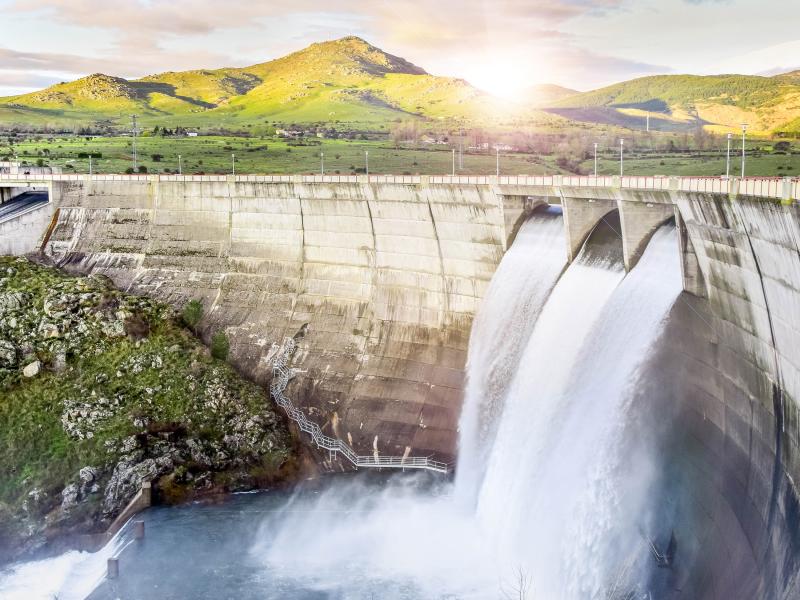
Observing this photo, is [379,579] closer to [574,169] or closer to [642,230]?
[642,230]

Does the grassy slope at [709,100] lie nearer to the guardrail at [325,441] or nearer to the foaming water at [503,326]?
the foaming water at [503,326]

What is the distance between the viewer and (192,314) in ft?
226

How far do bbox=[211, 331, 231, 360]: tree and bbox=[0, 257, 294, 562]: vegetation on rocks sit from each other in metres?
0.99

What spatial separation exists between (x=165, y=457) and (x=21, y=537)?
8.70 meters

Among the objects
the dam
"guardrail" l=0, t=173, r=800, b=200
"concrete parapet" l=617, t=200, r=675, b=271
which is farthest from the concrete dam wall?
"concrete parapet" l=617, t=200, r=675, b=271

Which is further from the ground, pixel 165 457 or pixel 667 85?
pixel 667 85

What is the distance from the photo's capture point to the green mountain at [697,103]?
99375mm

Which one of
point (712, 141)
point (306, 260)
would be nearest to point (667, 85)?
point (712, 141)

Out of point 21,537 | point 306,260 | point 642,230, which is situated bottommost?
point 21,537

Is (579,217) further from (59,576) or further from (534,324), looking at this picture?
(59,576)

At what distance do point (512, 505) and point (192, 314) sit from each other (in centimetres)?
3204

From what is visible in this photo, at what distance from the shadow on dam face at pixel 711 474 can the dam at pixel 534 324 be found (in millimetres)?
81

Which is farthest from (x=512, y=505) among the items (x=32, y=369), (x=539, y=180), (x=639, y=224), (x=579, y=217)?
(x=32, y=369)

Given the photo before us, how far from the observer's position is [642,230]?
44.3 m
